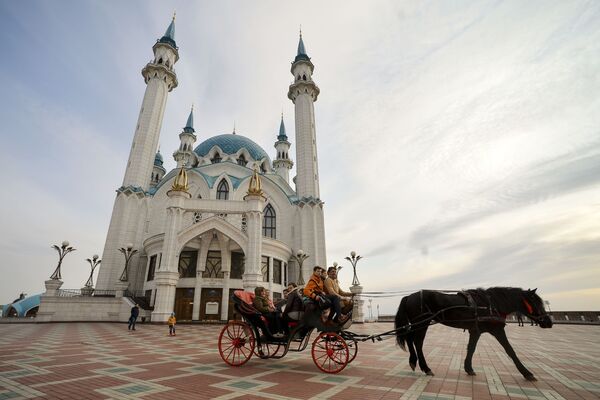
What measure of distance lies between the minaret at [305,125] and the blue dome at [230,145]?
827 cm

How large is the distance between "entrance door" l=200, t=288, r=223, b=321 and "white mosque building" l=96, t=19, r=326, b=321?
0.25 feet

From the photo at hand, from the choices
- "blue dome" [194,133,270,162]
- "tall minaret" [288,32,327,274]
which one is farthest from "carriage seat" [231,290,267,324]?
"blue dome" [194,133,270,162]

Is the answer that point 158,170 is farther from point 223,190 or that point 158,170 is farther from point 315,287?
point 315,287

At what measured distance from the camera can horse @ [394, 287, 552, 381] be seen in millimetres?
5727

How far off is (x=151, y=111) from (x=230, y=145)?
10457 millimetres

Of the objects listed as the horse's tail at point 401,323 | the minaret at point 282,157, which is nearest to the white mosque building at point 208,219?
the minaret at point 282,157

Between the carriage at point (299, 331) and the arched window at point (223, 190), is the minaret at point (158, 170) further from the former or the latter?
the carriage at point (299, 331)

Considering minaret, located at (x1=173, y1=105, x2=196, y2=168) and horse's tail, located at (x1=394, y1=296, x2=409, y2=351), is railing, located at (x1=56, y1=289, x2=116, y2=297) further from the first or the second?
horse's tail, located at (x1=394, y1=296, x2=409, y2=351)

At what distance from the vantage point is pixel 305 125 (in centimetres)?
3481

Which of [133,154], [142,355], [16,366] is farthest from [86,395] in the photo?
[133,154]

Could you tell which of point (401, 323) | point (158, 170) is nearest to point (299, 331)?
point (401, 323)

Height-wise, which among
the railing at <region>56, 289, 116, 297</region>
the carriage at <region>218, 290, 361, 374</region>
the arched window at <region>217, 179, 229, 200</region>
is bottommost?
the carriage at <region>218, 290, 361, 374</region>

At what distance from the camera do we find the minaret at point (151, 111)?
3000 centimetres

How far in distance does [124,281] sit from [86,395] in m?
23.2
